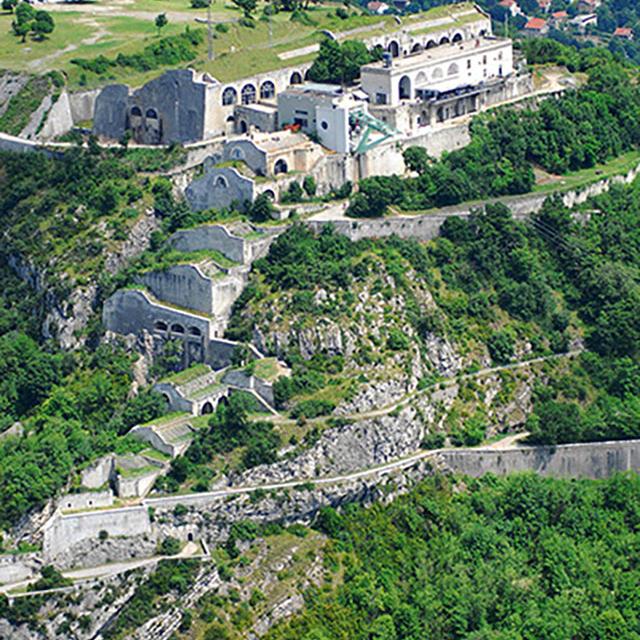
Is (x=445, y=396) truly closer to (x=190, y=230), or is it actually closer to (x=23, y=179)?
(x=190, y=230)

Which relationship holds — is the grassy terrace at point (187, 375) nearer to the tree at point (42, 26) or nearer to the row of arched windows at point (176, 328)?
the row of arched windows at point (176, 328)

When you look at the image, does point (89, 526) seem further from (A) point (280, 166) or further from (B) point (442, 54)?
(B) point (442, 54)

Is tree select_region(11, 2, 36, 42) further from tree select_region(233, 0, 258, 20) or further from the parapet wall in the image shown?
the parapet wall

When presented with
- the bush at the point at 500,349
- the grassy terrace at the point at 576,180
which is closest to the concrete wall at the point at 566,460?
the bush at the point at 500,349

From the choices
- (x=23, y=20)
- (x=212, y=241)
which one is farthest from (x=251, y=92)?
(x=23, y=20)

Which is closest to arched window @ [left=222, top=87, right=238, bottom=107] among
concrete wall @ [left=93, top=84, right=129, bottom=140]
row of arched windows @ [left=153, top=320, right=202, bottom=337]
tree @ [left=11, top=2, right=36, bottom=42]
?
concrete wall @ [left=93, top=84, right=129, bottom=140]
